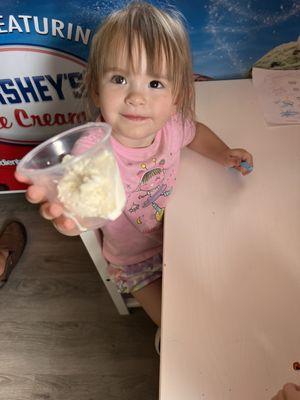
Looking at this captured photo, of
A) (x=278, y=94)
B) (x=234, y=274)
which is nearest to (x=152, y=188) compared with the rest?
(x=234, y=274)

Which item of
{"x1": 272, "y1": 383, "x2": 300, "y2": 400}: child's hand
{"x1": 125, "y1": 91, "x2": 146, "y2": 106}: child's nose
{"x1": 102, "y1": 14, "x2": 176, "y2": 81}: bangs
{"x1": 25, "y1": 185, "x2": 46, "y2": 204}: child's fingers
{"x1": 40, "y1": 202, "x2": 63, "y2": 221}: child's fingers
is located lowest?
{"x1": 272, "y1": 383, "x2": 300, "y2": 400}: child's hand

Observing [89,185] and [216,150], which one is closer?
[89,185]

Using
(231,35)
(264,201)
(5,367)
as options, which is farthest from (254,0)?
(5,367)

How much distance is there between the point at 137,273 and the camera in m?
0.88

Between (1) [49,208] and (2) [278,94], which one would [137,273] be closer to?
(1) [49,208]

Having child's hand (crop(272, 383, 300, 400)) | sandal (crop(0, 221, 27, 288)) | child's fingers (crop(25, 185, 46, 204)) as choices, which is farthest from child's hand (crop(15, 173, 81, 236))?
sandal (crop(0, 221, 27, 288))

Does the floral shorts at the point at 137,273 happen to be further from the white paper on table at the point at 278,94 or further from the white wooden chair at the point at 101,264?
the white paper on table at the point at 278,94

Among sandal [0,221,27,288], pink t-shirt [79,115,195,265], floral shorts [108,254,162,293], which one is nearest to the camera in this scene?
pink t-shirt [79,115,195,265]

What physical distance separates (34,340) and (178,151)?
32.4 inches

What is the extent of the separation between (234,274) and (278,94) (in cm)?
52

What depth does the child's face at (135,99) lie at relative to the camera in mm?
655

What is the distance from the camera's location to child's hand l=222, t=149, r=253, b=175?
0.74m

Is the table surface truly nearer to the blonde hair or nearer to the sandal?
the blonde hair

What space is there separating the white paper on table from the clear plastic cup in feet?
1.54
